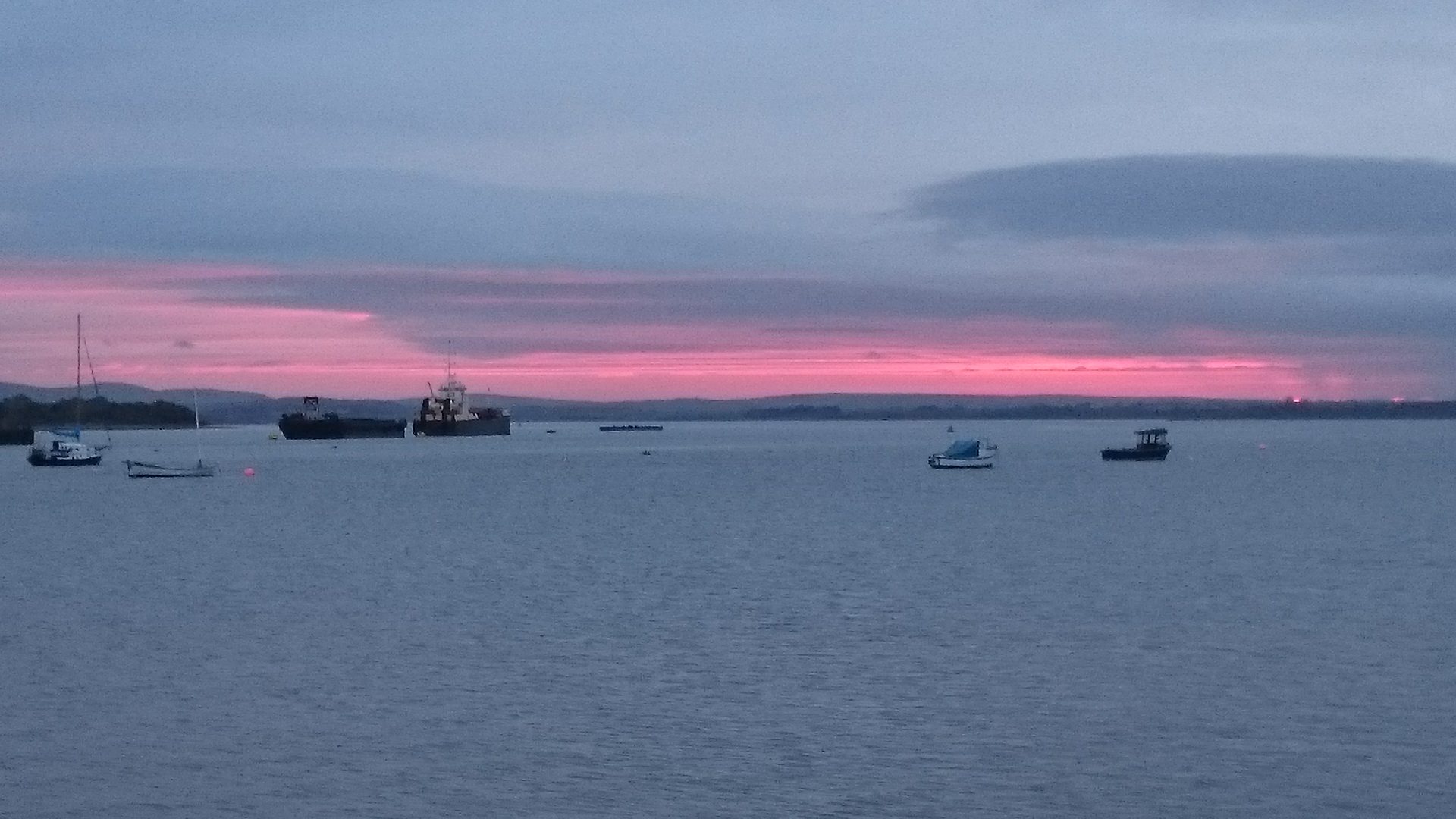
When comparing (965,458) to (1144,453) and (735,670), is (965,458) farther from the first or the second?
(735,670)

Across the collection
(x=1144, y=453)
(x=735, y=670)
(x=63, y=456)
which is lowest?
(x=735, y=670)

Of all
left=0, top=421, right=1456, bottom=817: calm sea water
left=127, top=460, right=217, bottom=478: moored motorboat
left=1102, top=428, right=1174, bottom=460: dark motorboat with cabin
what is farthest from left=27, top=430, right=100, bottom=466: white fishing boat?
left=1102, top=428, right=1174, bottom=460: dark motorboat with cabin

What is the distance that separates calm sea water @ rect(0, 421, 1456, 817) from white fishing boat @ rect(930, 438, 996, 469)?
5520cm

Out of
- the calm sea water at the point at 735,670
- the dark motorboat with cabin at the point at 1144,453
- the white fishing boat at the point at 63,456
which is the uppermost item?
the white fishing boat at the point at 63,456

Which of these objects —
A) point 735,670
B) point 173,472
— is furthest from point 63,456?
point 735,670

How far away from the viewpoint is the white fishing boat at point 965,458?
388ft

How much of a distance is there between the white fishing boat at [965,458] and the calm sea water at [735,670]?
2173 inches

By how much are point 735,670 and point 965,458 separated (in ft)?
311

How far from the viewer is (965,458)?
120m

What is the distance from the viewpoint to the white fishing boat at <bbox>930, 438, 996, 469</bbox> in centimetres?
11825

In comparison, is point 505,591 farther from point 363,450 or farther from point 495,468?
point 363,450

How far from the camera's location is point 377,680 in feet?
86.8

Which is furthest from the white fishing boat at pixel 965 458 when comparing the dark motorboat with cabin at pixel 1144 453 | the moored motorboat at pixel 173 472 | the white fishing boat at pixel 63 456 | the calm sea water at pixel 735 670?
the white fishing boat at pixel 63 456

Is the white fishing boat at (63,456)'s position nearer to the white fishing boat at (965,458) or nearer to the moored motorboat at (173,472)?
the moored motorboat at (173,472)
